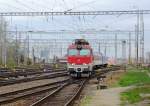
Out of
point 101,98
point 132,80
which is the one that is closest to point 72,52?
point 132,80

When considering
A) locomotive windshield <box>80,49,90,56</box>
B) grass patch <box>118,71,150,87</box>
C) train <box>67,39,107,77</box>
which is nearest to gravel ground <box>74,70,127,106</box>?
grass patch <box>118,71,150,87</box>

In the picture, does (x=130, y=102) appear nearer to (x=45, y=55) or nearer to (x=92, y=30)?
(x=92, y=30)

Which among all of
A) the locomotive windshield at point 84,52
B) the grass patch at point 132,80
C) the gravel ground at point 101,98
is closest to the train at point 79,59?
the locomotive windshield at point 84,52

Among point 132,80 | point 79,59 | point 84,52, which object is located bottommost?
point 132,80

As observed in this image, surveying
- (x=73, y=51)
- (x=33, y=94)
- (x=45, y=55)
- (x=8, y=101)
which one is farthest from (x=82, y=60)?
(x=45, y=55)

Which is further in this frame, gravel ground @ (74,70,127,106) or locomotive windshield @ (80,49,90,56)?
locomotive windshield @ (80,49,90,56)

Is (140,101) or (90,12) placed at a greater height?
(90,12)

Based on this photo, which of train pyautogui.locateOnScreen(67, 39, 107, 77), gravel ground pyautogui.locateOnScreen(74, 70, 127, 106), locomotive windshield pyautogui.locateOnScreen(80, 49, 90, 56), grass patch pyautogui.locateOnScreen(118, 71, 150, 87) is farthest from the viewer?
locomotive windshield pyautogui.locateOnScreen(80, 49, 90, 56)

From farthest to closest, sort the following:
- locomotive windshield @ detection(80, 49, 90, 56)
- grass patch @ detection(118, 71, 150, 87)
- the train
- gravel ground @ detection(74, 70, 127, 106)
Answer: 1. locomotive windshield @ detection(80, 49, 90, 56)
2. the train
3. grass patch @ detection(118, 71, 150, 87)
4. gravel ground @ detection(74, 70, 127, 106)

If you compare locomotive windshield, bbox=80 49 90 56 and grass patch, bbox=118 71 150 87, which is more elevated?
locomotive windshield, bbox=80 49 90 56

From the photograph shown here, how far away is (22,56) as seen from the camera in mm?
106125

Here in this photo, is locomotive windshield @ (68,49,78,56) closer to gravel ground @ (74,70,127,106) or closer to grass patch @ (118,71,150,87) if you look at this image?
grass patch @ (118,71,150,87)

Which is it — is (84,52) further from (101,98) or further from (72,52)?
(101,98)

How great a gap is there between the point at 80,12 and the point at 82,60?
9825 millimetres
